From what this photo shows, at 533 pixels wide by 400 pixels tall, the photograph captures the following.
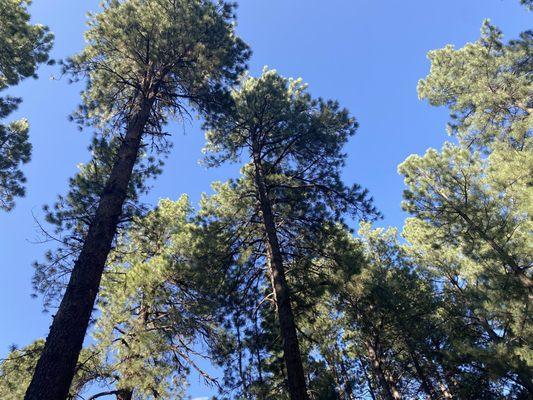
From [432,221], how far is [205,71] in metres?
8.94

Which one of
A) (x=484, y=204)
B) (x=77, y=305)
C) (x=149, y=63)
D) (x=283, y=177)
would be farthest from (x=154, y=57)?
(x=484, y=204)

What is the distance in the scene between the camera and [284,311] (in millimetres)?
7695

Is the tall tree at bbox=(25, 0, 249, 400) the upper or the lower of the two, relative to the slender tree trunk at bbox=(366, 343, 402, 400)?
upper

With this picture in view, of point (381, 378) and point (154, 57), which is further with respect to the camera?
point (381, 378)

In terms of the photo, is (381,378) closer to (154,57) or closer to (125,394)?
(125,394)

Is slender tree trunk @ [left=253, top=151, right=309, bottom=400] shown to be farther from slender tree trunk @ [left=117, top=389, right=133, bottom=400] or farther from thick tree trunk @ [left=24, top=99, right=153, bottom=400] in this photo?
slender tree trunk @ [left=117, top=389, right=133, bottom=400]

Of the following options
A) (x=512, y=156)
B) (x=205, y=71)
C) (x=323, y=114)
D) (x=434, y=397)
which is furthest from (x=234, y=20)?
(x=434, y=397)

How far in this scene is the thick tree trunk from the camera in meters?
4.14

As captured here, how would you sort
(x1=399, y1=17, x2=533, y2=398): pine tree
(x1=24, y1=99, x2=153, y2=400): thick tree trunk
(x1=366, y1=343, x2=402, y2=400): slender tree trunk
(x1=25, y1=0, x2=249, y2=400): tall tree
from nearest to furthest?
(x1=24, y1=99, x2=153, y2=400): thick tree trunk → (x1=25, y1=0, x2=249, y2=400): tall tree → (x1=399, y1=17, x2=533, y2=398): pine tree → (x1=366, y1=343, x2=402, y2=400): slender tree trunk

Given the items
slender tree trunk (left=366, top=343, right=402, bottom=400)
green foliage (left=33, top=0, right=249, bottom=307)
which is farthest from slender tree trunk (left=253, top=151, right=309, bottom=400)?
slender tree trunk (left=366, top=343, right=402, bottom=400)

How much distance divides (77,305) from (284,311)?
413 centimetres

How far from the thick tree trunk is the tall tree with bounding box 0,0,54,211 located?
19.3 feet

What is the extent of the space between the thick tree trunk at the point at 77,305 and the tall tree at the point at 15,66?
5.88 m

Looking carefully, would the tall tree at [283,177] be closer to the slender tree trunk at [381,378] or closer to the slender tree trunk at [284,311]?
the slender tree trunk at [284,311]
